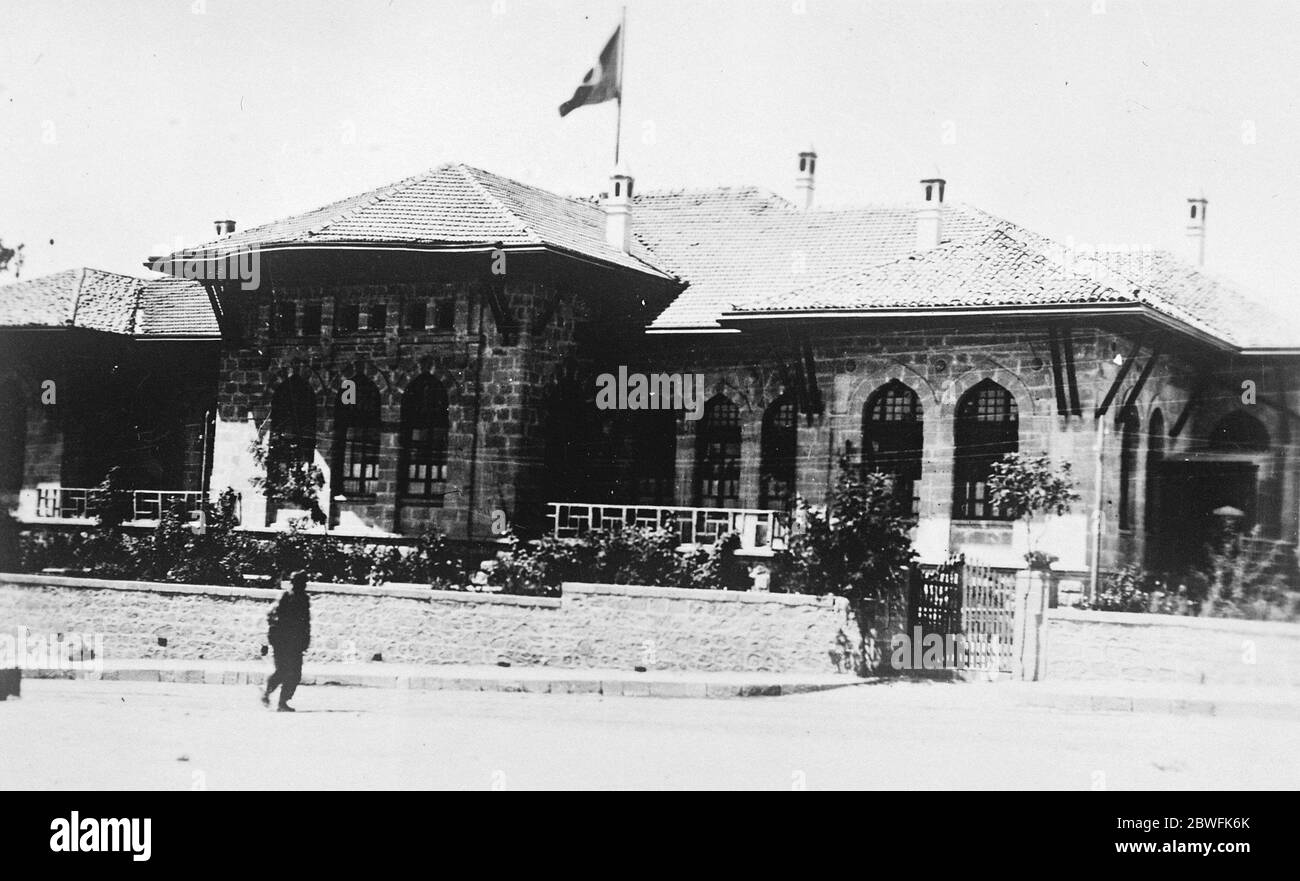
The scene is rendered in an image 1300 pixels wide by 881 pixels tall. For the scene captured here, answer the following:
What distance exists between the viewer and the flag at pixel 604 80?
21016 mm

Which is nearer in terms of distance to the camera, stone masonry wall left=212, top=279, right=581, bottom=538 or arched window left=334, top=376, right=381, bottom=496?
stone masonry wall left=212, top=279, right=581, bottom=538

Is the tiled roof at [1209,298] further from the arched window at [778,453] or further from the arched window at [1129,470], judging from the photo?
the arched window at [778,453]

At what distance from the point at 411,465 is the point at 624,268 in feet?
16.1

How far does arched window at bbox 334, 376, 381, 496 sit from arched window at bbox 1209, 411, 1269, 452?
14062 mm

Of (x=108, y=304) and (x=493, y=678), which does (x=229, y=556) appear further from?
(x=108, y=304)

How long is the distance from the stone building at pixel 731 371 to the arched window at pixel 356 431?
47 millimetres

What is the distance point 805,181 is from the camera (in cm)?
2758

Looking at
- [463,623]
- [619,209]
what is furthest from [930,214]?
[463,623]

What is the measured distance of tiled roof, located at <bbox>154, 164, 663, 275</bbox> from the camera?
72.0 feet

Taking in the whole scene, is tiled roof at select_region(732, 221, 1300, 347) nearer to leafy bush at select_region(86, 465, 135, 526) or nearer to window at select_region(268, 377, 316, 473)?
window at select_region(268, 377, 316, 473)

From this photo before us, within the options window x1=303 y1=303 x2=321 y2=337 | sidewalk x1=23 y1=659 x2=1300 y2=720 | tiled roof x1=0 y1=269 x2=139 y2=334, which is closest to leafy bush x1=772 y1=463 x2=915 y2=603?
sidewalk x1=23 y1=659 x2=1300 y2=720

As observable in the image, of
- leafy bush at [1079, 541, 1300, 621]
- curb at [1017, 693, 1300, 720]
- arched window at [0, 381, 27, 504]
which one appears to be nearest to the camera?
curb at [1017, 693, 1300, 720]

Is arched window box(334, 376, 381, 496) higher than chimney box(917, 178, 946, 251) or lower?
lower
